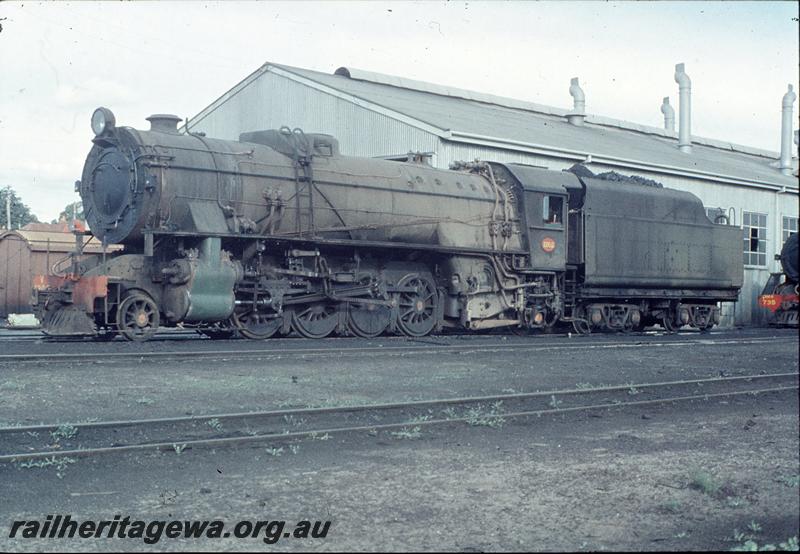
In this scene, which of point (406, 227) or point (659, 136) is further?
point (659, 136)

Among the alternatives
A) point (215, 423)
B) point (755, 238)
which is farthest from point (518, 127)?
point (215, 423)

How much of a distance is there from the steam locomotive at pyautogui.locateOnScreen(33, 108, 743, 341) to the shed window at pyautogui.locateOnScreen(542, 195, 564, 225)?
45mm

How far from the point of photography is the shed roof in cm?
2545

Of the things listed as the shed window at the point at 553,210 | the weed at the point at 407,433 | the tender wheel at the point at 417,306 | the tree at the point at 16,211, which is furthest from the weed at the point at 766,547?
the tree at the point at 16,211

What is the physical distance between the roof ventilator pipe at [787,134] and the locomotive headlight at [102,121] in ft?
114

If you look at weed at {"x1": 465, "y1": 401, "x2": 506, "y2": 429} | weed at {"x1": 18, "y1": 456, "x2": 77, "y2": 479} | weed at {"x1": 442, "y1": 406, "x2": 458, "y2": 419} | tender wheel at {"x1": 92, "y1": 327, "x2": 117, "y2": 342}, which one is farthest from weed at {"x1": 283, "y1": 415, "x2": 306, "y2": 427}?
tender wheel at {"x1": 92, "y1": 327, "x2": 117, "y2": 342}

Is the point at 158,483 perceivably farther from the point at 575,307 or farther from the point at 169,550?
the point at 575,307

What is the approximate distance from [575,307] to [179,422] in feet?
45.2

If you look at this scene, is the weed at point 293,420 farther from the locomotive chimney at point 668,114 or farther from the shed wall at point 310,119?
the locomotive chimney at point 668,114

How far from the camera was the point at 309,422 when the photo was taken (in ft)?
29.2

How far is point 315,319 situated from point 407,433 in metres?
8.37

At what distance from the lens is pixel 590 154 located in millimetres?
27484

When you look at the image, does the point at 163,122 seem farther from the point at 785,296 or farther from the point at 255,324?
the point at 785,296

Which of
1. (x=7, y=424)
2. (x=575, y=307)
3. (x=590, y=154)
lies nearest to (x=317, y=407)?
(x=7, y=424)
